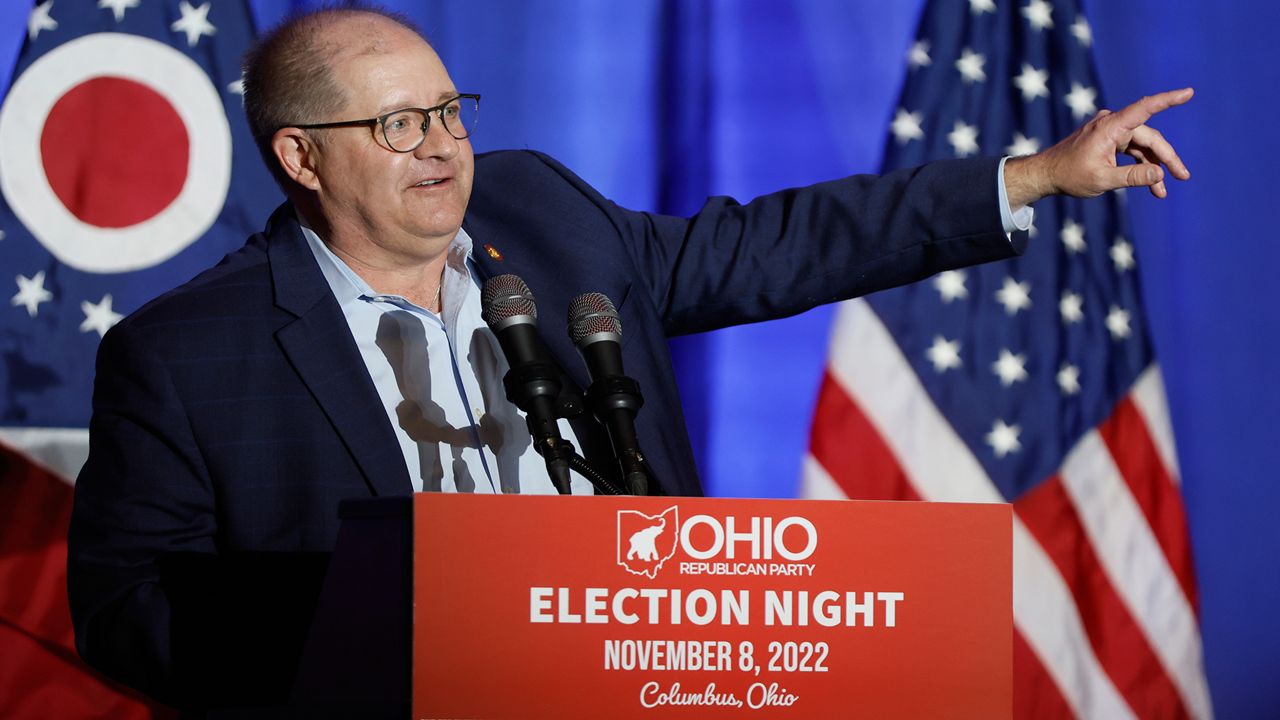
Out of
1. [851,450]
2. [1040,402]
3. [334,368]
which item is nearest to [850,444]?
[851,450]

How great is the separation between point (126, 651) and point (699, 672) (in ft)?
Result: 2.73

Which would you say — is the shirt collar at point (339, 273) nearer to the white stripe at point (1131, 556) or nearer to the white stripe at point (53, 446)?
the white stripe at point (53, 446)

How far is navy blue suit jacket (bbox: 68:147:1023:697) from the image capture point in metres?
1.62

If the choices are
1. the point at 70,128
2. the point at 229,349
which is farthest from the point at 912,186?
the point at 70,128

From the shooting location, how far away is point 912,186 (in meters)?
1.93

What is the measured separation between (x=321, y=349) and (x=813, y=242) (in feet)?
2.65

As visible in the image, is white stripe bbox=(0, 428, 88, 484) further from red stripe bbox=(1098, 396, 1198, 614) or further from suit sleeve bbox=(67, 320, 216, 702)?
red stripe bbox=(1098, 396, 1198, 614)

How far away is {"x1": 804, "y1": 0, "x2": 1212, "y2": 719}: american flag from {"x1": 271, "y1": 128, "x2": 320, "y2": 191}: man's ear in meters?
Result: 1.42

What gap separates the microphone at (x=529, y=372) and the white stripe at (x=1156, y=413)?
201 centimetres

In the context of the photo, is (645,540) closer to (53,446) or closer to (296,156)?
(296,156)

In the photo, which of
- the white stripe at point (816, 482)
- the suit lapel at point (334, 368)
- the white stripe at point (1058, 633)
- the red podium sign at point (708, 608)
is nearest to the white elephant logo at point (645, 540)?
the red podium sign at point (708, 608)

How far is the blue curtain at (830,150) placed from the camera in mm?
2914

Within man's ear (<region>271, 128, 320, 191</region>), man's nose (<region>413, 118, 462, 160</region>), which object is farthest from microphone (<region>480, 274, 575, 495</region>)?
man's ear (<region>271, 128, 320, 191</region>)

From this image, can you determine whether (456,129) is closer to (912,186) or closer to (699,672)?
(912,186)
